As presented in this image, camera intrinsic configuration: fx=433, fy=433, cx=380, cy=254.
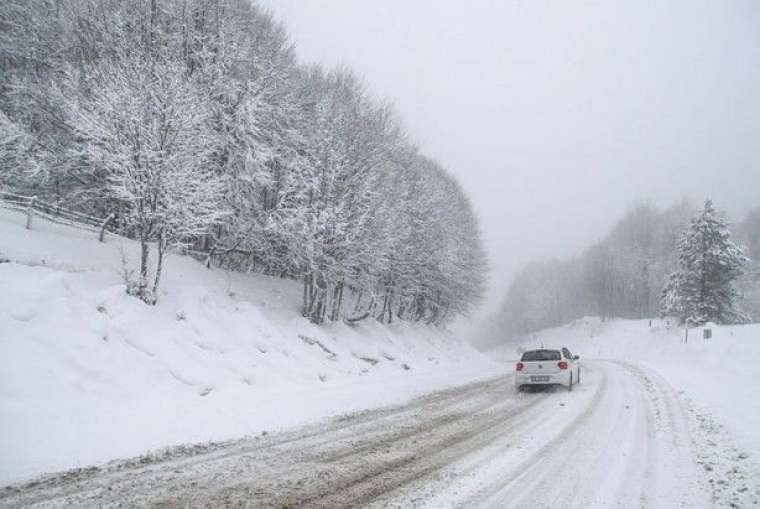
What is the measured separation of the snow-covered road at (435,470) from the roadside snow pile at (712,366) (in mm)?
952

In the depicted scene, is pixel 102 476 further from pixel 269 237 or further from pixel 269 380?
pixel 269 237

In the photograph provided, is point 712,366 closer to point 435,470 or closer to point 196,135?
point 435,470

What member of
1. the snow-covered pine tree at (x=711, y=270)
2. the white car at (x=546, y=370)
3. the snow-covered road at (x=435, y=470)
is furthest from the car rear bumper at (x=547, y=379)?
the snow-covered pine tree at (x=711, y=270)

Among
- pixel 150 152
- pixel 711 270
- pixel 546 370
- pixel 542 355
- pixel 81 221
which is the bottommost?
pixel 546 370

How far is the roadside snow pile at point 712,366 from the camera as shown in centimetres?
953

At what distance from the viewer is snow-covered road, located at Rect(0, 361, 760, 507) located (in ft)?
16.5

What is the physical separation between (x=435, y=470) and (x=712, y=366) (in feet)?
78.4

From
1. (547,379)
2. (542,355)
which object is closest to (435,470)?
→ (547,379)

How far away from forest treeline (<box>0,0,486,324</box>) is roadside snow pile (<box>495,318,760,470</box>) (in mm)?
13079

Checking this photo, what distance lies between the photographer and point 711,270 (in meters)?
39.2

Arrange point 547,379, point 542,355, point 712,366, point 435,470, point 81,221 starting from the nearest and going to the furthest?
point 435,470 → point 547,379 → point 542,355 → point 81,221 → point 712,366

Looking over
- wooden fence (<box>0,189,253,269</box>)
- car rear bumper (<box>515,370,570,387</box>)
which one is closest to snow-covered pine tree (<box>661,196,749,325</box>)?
car rear bumper (<box>515,370,570,387</box>)

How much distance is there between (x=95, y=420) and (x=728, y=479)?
10.2 metres

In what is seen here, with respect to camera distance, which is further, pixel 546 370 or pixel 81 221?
pixel 81 221
